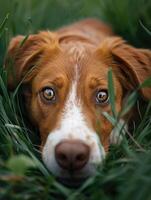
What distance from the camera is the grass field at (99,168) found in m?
3.36

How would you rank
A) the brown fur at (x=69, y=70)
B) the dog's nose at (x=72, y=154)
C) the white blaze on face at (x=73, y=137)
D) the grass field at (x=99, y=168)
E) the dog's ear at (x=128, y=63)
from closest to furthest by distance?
the grass field at (x=99, y=168)
the dog's nose at (x=72, y=154)
the white blaze on face at (x=73, y=137)
the brown fur at (x=69, y=70)
the dog's ear at (x=128, y=63)

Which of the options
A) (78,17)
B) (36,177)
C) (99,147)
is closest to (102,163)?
(99,147)

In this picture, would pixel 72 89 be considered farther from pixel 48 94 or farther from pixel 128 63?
pixel 128 63

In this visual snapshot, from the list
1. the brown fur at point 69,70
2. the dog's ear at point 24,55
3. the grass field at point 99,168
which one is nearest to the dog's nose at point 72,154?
the grass field at point 99,168

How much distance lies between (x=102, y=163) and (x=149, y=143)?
1.65 feet

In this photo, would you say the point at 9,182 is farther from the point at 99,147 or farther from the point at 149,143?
the point at 149,143

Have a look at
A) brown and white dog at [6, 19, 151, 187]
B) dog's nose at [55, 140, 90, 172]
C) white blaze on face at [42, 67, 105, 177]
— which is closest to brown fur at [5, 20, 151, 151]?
brown and white dog at [6, 19, 151, 187]

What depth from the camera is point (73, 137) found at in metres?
3.92

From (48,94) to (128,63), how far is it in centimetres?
73

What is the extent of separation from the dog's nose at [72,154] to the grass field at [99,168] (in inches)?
5.4

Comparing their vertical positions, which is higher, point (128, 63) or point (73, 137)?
point (128, 63)

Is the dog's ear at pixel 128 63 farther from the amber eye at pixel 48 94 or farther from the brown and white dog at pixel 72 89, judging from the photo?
the amber eye at pixel 48 94

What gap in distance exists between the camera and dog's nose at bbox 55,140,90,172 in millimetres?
3778

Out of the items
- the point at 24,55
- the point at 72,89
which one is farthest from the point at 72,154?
the point at 24,55
